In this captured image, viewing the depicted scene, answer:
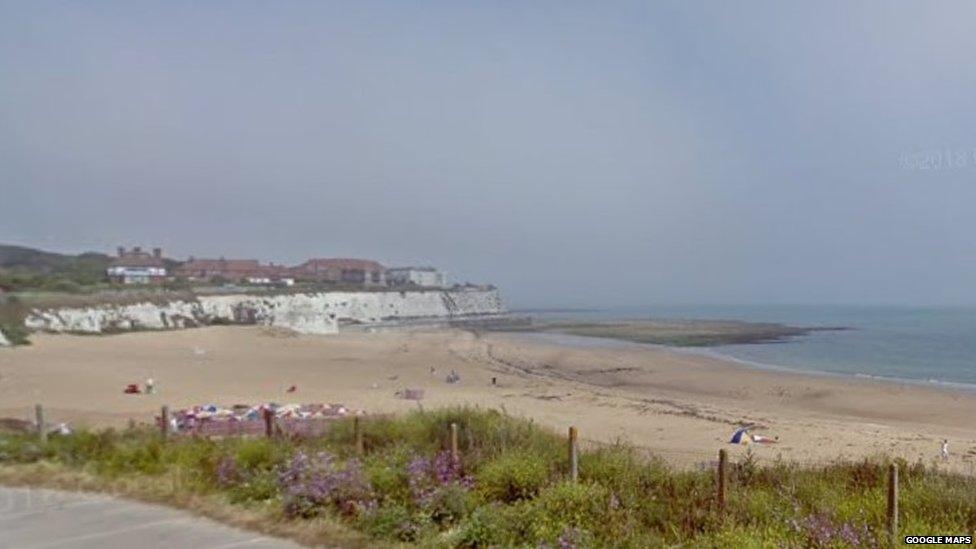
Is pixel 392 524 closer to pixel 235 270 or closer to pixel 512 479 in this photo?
pixel 512 479

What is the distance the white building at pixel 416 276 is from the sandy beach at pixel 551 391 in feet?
381

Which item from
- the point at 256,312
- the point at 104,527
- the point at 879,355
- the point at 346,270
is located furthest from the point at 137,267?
the point at 104,527

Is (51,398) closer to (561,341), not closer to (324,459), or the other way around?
(324,459)

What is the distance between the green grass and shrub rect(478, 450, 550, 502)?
0.04 ft

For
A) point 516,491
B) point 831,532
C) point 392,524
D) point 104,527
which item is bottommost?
point 104,527

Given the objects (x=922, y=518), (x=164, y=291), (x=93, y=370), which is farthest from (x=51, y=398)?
(x=164, y=291)

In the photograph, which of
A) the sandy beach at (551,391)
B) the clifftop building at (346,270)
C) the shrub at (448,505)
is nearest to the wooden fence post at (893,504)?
the shrub at (448,505)

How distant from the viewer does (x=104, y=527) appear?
624cm

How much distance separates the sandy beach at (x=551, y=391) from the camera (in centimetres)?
1675

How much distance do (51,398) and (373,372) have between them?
14380mm

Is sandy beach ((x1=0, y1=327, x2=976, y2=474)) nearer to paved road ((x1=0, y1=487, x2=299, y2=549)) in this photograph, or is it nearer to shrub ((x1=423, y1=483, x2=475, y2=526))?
shrub ((x1=423, y1=483, x2=475, y2=526))

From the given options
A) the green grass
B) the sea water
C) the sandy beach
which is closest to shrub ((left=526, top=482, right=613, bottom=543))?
the green grass

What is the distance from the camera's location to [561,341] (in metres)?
57.9

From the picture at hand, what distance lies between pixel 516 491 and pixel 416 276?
165m
